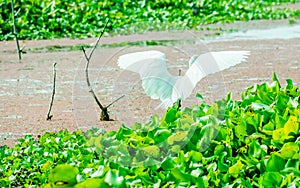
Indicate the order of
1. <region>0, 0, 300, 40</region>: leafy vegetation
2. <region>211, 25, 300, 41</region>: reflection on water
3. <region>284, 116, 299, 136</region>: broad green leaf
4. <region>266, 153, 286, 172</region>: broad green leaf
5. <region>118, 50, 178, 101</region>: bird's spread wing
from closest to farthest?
<region>266, 153, 286, 172</region>: broad green leaf, <region>284, 116, 299, 136</region>: broad green leaf, <region>118, 50, 178, 101</region>: bird's spread wing, <region>211, 25, 300, 41</region>: reflection on water, <region>0, 0, 300, 40</region>: leafy vegetation

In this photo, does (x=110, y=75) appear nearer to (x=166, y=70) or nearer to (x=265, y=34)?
(x=166, y=70)

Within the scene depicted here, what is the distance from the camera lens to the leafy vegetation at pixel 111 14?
1340 cm

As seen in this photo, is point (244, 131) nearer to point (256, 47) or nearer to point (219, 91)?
point (219, 91)

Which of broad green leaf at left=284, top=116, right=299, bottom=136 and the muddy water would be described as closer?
broad green leaf at left=284, top=116, right=299, bottom=136

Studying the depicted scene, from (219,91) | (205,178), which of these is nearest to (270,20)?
(219,91)

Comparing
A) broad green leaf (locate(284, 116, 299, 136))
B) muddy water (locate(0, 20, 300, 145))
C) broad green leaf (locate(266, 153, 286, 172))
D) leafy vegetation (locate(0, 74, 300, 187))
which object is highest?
broad green leaf (locate(284, 116, 299, 136))

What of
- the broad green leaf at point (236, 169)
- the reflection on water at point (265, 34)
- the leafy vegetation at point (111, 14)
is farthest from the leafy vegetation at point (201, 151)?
the reflection on water at point (265, 34)

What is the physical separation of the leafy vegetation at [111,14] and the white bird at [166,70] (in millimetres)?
7151

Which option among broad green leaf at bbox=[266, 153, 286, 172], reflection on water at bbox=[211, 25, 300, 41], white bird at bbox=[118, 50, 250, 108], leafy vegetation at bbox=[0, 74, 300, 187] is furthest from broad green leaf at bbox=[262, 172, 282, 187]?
reflection on water at bbox=[211, 25, 300, 41]

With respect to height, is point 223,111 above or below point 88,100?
above

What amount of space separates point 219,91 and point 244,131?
2666 millimetres

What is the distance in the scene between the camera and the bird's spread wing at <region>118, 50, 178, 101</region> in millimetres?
4840

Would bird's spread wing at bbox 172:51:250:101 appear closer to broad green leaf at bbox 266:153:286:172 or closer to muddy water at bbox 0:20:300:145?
muddy water at bbox 0:20:300:145

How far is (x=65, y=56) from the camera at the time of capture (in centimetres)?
1118
